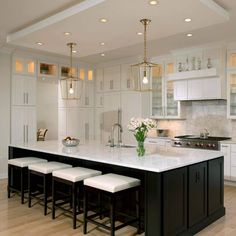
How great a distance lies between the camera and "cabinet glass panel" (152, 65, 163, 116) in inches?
265

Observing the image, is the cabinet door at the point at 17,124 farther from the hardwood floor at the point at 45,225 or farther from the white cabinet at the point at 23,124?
the hardwood floor at the point at 45,225

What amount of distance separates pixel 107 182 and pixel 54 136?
6.46 metres

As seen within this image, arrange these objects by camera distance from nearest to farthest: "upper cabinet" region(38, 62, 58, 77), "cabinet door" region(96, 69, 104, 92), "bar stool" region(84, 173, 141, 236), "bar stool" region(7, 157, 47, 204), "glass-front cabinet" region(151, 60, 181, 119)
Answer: "bar stool" region(84, 173, 141, 236) → "bar stool" region(7, 157, 47, 204) → "glass-front cabinet" region(151, 60, 181, 119) → "upper cabinet" region(38, 62, 58, 77) → "cabinet door" region(96, 69, 104, 92)

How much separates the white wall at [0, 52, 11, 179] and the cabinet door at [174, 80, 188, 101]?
3.69 m

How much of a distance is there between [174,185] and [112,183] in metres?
0.66

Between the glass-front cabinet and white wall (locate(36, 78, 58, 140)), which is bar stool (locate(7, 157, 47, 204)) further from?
white wall (locate(36, 78, 58, 140))

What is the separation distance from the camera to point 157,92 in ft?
22.4

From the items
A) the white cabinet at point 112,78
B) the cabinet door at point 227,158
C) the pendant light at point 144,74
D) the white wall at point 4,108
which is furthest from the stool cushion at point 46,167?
the white cabinet at point 112,78

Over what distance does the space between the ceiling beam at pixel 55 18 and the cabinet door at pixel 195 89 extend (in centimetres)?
327

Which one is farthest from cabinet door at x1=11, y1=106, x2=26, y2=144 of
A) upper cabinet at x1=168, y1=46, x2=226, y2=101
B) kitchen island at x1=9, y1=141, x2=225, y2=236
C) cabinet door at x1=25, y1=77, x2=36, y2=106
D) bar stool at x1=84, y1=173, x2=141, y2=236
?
bar stool at x1=84, y1=173, x2=141, y2=236

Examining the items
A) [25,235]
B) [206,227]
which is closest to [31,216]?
[25,235]

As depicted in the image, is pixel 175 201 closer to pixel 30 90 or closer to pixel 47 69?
pixel 30 90

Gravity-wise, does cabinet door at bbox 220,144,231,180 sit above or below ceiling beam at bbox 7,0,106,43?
below

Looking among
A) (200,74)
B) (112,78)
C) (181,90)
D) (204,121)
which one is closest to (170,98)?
(181,90)
